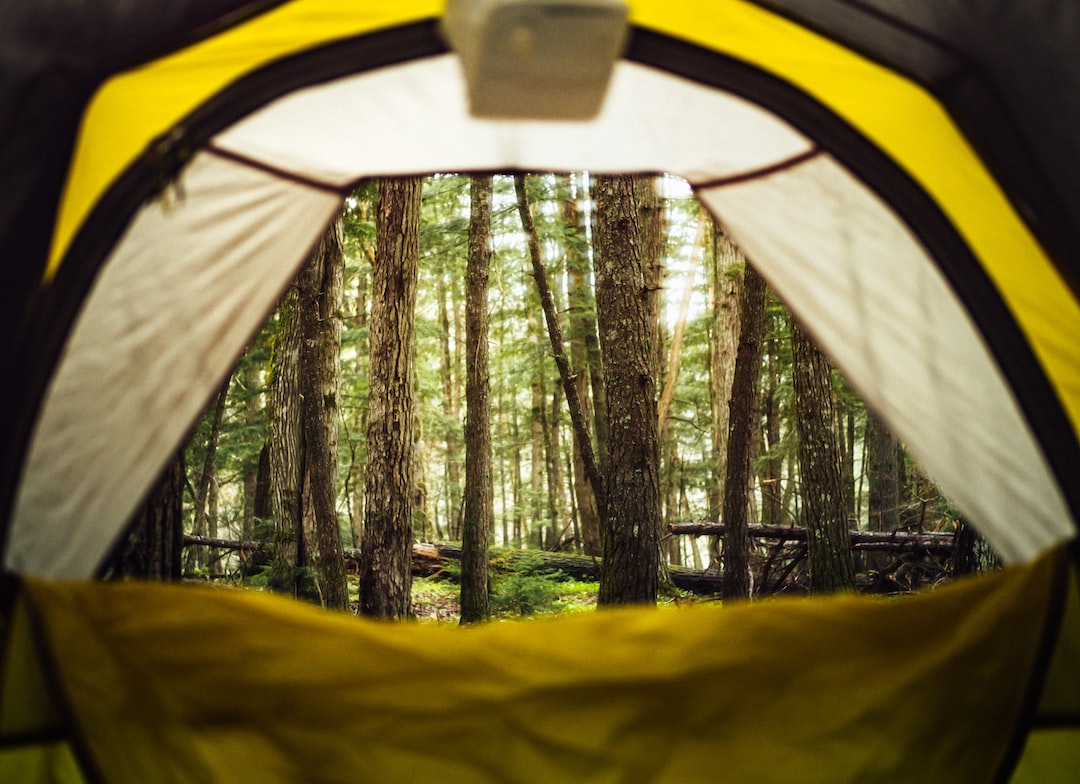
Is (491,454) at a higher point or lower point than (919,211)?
lower

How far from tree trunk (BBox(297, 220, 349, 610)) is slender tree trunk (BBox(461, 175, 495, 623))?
4.96 ft

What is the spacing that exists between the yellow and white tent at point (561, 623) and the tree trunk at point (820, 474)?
16.3 ft

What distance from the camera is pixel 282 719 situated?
2582mm

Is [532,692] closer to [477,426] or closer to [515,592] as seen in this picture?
[477,426]

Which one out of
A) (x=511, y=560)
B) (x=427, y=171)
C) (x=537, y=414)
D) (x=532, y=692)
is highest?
(x=427, y=171)

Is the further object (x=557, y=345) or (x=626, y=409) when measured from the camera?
(x=557, y=345)

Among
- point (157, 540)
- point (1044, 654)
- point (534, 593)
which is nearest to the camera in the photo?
point (1044, 654)

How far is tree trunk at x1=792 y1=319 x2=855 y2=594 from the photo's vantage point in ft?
26.1

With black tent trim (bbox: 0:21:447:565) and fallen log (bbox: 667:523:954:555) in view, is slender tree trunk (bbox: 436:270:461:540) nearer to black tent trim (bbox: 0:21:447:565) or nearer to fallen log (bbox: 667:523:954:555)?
fallen log (bbox: 667:523:954:555)

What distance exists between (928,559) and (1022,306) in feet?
25.3

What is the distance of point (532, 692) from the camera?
8.59 feet

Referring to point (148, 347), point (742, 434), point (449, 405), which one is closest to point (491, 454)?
point (742, 434)

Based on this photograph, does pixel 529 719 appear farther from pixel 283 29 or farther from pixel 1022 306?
pixel 283 29

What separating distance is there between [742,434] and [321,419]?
13.7 ft
